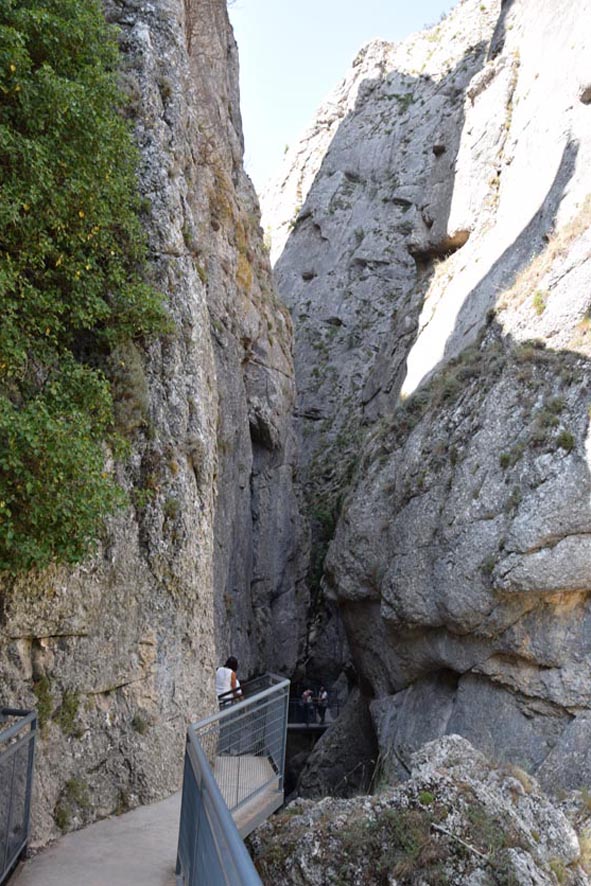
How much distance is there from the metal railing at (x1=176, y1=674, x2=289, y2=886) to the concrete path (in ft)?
1.41

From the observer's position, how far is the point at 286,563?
28.0 metres

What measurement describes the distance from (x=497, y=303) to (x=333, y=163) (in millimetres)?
31594

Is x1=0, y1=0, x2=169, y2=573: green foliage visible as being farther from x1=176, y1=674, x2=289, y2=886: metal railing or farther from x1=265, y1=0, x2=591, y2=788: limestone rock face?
x1=265, y1=0, x2=591, y2=788: limestone rock face

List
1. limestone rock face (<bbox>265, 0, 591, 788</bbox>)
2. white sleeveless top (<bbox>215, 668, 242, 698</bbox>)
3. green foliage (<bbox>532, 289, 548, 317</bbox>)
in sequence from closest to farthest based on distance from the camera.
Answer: white sleeveless top (<bbox>215, 668, 242, 698</bbox>) < limestone rock face (<bbox>265, 0, 591, 788</bbox>) < green foliage (<bbox>532, 289, 548, 317</bbox>)

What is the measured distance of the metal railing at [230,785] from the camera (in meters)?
3.78

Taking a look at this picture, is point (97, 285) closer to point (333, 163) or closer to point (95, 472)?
point (95, 472)

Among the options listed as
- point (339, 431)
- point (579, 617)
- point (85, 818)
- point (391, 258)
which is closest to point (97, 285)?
point (85, 818)

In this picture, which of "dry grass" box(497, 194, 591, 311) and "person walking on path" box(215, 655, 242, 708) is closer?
"person walking on path" box(215, 655, 242, 708)

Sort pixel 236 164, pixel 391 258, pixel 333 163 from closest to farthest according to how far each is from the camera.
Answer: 1. pixel 236 164
2. pixel 391 258
3. pixel 333 163

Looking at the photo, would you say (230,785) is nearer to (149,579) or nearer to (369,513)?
(149,579)

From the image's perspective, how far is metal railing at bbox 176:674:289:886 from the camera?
378 centimetres

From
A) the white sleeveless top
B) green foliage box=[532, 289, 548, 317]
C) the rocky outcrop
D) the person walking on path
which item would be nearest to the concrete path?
the rocky outcrop

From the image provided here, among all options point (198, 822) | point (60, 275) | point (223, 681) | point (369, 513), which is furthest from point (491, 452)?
point (198, 822)

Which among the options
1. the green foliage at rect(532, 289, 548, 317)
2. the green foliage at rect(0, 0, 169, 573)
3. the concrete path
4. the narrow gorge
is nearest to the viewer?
the concrete path
